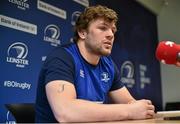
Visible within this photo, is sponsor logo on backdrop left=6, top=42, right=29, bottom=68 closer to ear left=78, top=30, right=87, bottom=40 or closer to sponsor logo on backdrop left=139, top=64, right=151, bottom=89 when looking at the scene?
ear left=78, top=30, right=87, bottom=40

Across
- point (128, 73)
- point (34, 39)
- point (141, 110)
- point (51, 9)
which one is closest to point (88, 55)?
point (141, 110)

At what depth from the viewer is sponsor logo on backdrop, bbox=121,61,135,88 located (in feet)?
16.9

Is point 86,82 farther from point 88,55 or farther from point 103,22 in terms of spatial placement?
point 103,22

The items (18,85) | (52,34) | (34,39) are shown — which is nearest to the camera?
(18,85)

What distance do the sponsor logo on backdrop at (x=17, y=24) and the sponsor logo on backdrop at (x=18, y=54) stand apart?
16cm

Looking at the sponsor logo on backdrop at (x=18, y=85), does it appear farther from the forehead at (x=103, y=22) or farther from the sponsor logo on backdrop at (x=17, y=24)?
the forehead at (x=103, y=22)

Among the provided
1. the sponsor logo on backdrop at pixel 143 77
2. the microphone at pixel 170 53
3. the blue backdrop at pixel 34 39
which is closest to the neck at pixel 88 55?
the microphone at pixel 170 53

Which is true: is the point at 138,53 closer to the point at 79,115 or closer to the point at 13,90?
the point at 13,90

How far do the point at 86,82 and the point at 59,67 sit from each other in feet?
0.73

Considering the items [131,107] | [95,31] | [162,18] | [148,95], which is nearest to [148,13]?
[162,18]

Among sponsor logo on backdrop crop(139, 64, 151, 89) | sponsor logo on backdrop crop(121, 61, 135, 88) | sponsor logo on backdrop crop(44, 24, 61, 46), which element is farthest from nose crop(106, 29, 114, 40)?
sponsor logo on backdrop crop(139, 64, 151, 89)

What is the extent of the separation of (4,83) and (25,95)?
32cm

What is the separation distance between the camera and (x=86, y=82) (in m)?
1.72

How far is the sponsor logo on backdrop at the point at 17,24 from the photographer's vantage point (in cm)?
304
